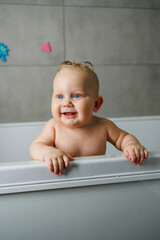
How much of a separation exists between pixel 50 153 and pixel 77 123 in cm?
20

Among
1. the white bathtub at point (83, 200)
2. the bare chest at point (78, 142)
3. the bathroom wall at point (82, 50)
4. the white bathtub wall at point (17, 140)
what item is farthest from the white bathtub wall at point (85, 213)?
the bathroom wall at point (82, 50)

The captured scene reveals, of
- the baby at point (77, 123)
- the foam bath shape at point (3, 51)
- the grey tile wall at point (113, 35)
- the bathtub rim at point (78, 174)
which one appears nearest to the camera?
the bathtub rim at point (78, 174)

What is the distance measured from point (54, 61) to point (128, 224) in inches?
54.5

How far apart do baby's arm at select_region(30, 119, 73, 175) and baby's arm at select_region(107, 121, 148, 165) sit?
14cm

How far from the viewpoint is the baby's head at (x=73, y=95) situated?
75cm

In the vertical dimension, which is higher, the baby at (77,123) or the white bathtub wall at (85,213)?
the baby at (77,123)

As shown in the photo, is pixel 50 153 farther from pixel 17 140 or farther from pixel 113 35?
pixel 113 35

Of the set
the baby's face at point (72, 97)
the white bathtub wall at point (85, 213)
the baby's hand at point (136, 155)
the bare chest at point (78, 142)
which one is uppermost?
the baby's face at point (72, 97)

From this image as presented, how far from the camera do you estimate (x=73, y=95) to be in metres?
0.76

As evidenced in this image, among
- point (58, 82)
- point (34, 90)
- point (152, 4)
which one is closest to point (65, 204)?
point (58, 82)

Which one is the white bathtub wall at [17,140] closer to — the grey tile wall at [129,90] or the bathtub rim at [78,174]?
the grey tile wall at [129,90]

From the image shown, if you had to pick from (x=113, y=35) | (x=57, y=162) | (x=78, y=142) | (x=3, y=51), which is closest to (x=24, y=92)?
(x=3, y=51)

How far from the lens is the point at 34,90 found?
1.81 meters

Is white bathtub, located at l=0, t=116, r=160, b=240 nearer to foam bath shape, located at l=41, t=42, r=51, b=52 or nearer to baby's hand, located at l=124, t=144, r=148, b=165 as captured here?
baby's hand, located at l=124, t=144, r=148, b=165
